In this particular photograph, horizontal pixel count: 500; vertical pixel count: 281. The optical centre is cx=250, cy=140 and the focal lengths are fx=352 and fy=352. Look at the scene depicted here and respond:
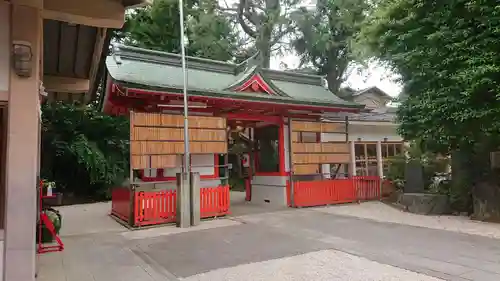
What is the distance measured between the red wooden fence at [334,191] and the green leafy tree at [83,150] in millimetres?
7277

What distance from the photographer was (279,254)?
5.40 meters

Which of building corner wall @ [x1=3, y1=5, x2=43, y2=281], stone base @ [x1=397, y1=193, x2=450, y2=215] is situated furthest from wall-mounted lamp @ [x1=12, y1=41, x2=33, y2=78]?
stone base @ [x1=397, y1=193, x2=450, y2=215]

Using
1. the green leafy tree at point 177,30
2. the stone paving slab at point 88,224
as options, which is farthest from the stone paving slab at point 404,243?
the green leafy tree at point 177,30

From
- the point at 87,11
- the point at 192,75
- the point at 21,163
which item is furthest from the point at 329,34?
the point at 21,163

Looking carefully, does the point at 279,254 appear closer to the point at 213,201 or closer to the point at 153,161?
the point at 213,201

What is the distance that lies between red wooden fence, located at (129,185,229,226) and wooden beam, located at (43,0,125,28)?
5.14 meters

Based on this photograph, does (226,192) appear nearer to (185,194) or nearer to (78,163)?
(185,194)

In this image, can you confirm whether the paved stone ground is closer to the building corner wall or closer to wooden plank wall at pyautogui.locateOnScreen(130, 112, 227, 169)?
wooden plank wall at pyautogui.locateOnScreen(130, 112, 227, 169)

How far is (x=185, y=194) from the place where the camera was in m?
8.00

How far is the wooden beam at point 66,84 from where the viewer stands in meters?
6.38

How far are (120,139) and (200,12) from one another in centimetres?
845

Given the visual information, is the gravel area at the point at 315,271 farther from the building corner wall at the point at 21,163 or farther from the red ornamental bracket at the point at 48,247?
the red ornamental bracket at the point at 48,247

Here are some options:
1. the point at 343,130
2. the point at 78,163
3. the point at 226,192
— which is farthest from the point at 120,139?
the point at 343,130

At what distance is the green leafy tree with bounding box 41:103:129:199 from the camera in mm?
14109
